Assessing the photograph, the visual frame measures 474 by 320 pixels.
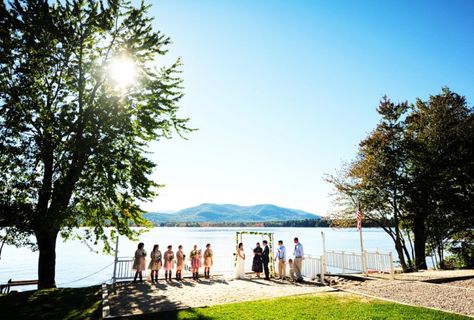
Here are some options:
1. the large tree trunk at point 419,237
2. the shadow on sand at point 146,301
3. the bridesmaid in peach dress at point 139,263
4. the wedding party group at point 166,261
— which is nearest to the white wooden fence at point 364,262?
the shadow on sand at point 146,301

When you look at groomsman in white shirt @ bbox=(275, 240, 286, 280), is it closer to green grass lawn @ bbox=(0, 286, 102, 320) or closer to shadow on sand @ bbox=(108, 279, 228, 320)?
shadow on sand @ bbox=(108, 279, 228, 320)

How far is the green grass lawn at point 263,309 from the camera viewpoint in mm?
9867

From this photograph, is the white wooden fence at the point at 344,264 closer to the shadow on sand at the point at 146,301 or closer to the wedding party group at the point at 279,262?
the wedding party group at the point at 279,262

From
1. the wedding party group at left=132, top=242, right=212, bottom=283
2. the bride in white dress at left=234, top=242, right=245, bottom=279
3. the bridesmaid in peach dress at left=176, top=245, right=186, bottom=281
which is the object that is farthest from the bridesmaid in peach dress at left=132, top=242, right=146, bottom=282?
the bride in white dress at left=234, top=242, right=245, bottom=279

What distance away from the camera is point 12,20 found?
15602 mm

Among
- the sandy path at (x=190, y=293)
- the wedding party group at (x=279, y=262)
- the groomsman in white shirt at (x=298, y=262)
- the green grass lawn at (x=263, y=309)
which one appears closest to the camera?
the green grass lawn at (x=263, y=309)

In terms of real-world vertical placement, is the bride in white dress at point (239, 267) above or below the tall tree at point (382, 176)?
below

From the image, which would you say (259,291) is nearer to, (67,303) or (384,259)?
(67,303)

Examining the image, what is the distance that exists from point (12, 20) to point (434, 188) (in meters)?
30.4

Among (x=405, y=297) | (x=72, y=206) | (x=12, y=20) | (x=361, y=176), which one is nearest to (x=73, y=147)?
(x=72, y=206)

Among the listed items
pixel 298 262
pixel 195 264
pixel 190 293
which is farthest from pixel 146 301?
pixel 298 262

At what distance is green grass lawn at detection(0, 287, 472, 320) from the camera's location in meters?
9.87

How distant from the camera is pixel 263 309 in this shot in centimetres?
1084

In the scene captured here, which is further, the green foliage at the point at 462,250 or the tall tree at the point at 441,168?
the green foliage at the point at 462,250
